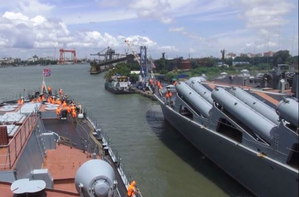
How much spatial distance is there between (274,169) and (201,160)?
26.1 ft

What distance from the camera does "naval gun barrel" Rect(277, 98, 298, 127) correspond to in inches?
504

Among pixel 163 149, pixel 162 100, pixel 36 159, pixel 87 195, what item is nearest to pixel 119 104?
pixel 162 100

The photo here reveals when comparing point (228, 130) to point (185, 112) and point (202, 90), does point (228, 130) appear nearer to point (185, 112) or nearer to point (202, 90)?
point (202, 90)

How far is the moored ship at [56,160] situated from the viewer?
9.27m

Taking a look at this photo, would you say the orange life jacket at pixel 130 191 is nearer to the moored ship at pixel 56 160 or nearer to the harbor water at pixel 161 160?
the moored ship at pixel 56 160

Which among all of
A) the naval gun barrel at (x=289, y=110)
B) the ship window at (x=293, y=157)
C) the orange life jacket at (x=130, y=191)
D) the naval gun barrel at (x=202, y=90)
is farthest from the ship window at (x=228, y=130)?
the orange life jacket at (x=130, y=191)

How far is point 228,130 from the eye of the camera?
20203 millimetres

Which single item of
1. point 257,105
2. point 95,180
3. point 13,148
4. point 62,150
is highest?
point 257,105

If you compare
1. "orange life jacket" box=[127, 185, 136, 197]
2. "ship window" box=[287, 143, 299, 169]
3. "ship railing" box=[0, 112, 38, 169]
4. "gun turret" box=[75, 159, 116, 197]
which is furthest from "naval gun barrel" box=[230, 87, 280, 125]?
"ship railing" box=[0, 112, 38, 169]

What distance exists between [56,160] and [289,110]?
34.7 feet

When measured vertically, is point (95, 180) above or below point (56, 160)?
above

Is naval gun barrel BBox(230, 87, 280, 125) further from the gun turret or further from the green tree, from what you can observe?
the green tree

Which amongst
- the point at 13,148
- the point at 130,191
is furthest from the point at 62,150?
the point at 130,191

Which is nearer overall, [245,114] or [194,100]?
[245,114]
